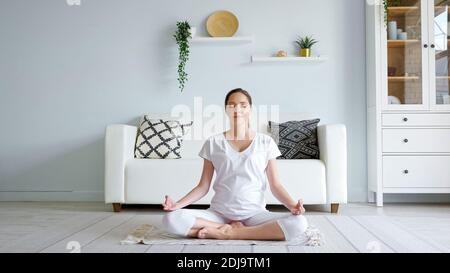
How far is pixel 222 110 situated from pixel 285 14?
3.17ft

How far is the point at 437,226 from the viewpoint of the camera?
2.54 metres

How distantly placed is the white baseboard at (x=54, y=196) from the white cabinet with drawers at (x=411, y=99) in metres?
2.29

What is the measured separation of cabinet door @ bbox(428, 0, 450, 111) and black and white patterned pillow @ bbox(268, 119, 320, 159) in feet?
3.09

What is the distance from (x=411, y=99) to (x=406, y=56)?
1.11ft

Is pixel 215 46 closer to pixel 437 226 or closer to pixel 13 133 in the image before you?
pixel 13 133

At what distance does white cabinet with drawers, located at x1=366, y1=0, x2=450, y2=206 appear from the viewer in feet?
10.9

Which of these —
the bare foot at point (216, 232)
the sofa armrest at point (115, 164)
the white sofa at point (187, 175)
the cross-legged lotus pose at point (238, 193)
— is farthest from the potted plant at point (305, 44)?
the bare foot at point (216, 232)

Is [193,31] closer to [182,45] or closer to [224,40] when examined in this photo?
[182,45]

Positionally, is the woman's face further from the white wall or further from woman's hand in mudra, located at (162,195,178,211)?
the white wall

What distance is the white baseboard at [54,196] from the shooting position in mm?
3749

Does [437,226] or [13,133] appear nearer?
[437,226]

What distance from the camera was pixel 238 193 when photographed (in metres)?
1.99
